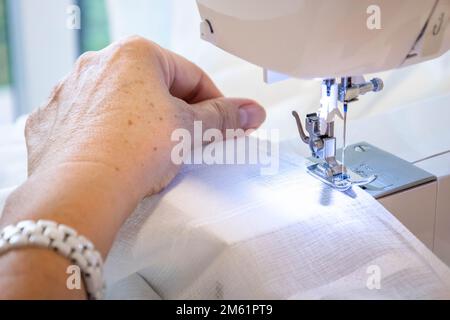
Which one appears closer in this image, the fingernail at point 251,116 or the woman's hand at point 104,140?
the woman's hand at point 104,140

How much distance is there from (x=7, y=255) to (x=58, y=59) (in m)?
1.16

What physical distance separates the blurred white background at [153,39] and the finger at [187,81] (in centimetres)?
23

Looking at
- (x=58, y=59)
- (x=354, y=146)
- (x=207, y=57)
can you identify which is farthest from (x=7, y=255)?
(x=58, y=59)

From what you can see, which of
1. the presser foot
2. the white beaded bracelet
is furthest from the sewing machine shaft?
the white beaded bracelet

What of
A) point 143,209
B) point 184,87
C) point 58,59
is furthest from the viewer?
point 58,59

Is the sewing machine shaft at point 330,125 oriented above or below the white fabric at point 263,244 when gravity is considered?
above

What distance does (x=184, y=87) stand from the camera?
76 cm

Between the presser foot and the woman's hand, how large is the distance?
12 cm

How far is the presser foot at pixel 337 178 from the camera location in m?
0.67
